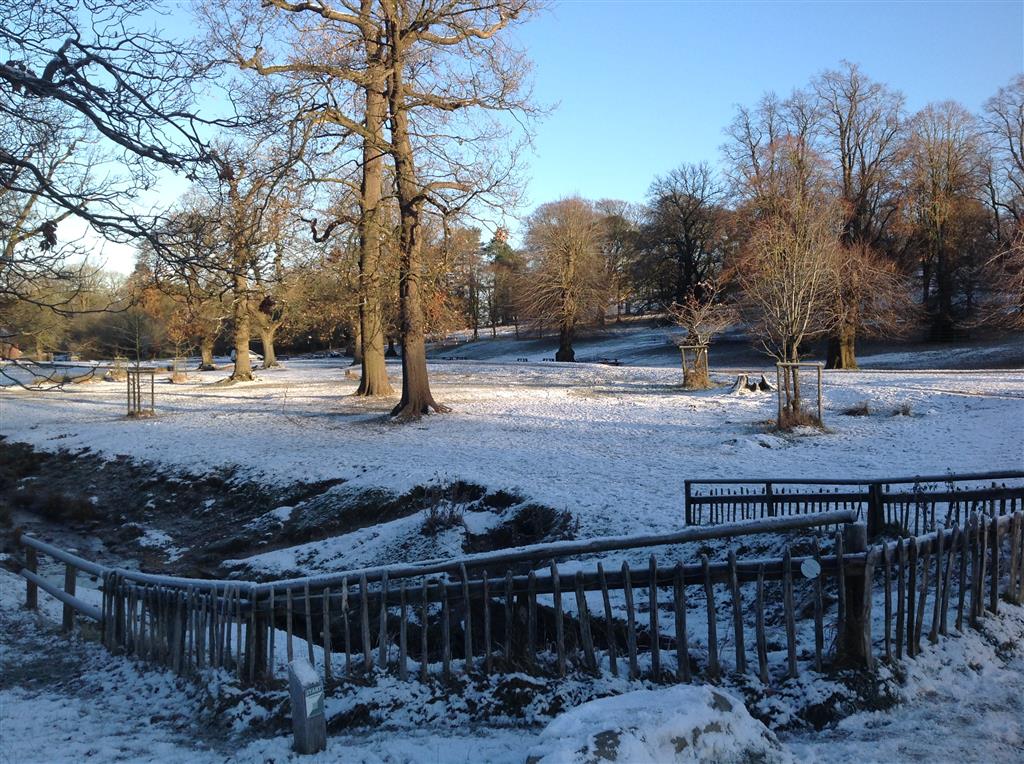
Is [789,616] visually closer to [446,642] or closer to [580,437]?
[446,642]

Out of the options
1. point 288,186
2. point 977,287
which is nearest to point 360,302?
point 288,186

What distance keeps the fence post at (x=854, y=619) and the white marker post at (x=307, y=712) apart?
132 inches

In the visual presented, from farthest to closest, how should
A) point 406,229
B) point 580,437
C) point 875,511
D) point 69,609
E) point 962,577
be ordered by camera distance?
point 406,229 < point 580,437 < point 69,609 < point 875,511 < point 962,577

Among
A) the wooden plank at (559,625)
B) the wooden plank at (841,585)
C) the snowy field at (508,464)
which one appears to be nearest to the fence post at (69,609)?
the snowy field at (508,464)

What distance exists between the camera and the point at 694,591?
27.9 feet

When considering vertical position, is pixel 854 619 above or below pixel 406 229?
below

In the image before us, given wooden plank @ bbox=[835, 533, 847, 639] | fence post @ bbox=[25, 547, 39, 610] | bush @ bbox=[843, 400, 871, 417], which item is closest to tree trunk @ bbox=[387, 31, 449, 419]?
bush @ bbox=[843, 400, 871, 417]

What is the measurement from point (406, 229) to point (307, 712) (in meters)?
17.8

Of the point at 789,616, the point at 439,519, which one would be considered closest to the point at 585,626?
the point at 789,616

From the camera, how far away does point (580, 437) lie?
18.9 m

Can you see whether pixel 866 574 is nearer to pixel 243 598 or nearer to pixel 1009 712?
pixel 1009 712

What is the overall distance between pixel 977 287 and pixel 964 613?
159 feet

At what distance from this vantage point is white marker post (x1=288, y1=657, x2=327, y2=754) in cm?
469

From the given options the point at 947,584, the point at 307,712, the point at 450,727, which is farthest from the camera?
the point at 947,584
